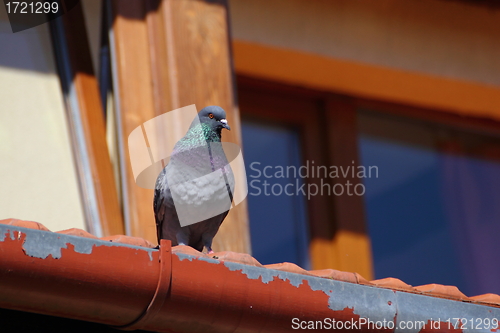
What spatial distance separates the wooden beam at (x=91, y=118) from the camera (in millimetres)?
4332

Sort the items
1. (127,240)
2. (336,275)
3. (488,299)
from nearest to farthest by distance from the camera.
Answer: (127,240), (336,275), (488,299)

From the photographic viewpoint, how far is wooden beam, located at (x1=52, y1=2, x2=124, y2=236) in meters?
4.33

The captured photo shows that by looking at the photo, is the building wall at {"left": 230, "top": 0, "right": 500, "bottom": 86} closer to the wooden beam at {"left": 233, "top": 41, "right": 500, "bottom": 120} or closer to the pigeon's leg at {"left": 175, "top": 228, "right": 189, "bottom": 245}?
the wooden beam at {"left": 233, "top": 41, "right": 500, "bottom": 120}

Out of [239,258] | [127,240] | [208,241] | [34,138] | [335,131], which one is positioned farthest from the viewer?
[335,131]

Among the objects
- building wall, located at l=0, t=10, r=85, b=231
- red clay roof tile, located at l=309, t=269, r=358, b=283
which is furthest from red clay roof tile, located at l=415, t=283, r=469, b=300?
building wall, located at l=0, t=10, r=85, b=231

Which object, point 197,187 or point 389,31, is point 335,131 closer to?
point 389,31

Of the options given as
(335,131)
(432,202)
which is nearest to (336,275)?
(335,131)

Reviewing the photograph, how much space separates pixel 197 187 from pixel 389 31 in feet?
11.5

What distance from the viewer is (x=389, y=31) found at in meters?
6.51

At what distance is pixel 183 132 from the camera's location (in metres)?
4.20

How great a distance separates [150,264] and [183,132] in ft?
6.09

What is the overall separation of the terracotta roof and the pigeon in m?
0.84

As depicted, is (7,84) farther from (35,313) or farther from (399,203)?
(399,203)

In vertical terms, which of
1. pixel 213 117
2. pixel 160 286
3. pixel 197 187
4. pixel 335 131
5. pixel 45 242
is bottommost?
pixel 160 286
